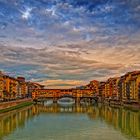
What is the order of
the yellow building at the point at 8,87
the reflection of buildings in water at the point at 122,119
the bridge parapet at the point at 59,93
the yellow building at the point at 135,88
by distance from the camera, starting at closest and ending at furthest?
the reflection of buildings in water at the point at 122,119 < the yellow building at the point at 135,88 < the yellow building at the point at 8,87 < the bridge parapet at the point at 59,93

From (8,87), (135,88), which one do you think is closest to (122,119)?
(135,88)

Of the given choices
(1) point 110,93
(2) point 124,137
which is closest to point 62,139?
(2) point 124,137

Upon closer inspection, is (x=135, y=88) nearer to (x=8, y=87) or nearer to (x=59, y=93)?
(x=8, y=87)

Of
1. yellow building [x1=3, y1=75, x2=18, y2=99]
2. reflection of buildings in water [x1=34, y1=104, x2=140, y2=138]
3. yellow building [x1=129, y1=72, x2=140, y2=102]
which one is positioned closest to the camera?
reflection of buildings in water [x1=34, y1=104, x2=140, y2=138]

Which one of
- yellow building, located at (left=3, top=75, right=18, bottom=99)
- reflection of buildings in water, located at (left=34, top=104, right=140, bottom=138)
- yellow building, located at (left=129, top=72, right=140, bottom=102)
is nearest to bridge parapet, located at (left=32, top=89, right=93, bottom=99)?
yellow building, located at (left=3, top=75, right=18, bottom=99)

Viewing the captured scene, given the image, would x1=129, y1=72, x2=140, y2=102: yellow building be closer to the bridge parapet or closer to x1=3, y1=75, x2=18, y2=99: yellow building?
x1=3, y1=75, x2=18, y2=99: yellow building

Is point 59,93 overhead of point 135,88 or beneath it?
beneath

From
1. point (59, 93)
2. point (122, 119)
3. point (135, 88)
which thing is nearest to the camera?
point (122, 119)

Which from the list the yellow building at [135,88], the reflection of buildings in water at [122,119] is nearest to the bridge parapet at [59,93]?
the yellow building at [135,88]

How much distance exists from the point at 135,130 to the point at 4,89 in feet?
264

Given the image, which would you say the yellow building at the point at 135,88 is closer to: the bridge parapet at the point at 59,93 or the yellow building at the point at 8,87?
the yellow building at the point at 8,87

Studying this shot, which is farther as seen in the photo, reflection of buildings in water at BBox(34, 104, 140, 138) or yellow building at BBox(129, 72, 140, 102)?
yellow building at BBox(129, 72, 140, 102)

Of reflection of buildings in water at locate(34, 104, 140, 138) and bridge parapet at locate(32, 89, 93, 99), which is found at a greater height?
bridge parapet at locate(32, 89, 93, 99)

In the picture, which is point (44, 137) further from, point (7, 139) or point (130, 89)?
point (130, 89)
